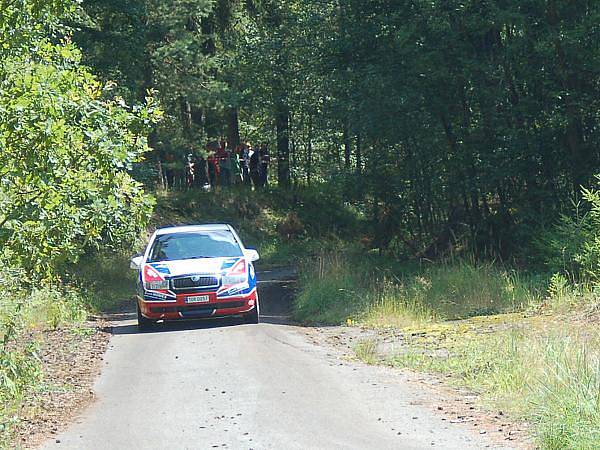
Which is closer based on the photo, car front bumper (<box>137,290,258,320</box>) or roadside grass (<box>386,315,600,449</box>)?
roadside grass (<box>386,315,600,449</box>)

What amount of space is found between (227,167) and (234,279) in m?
27.4

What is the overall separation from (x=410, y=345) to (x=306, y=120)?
96.9ft

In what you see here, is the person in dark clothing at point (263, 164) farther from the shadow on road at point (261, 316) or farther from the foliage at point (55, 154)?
the foliage at point (55, 154)

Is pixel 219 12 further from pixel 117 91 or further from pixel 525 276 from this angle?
pixel 525 276

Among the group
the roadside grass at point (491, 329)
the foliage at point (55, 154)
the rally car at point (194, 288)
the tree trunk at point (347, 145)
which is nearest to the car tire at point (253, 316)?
the rally car at point (194, 288)

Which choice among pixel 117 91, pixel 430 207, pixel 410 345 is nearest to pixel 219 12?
pixel 117 91

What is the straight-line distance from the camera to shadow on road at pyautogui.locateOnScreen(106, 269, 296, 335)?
18484 mm

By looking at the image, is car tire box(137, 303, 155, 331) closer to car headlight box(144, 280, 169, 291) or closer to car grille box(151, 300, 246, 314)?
car grille box(151, 300, 246, 314)

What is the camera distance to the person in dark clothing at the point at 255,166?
46.4 metres

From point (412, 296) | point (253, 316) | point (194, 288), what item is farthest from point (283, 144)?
point (194, 288)

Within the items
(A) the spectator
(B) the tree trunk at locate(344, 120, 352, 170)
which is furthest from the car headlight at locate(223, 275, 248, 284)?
(A) the spectator

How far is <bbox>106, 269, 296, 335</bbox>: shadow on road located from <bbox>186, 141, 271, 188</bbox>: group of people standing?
1479cm

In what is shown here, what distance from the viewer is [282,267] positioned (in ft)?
117

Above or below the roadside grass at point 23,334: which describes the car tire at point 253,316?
below
